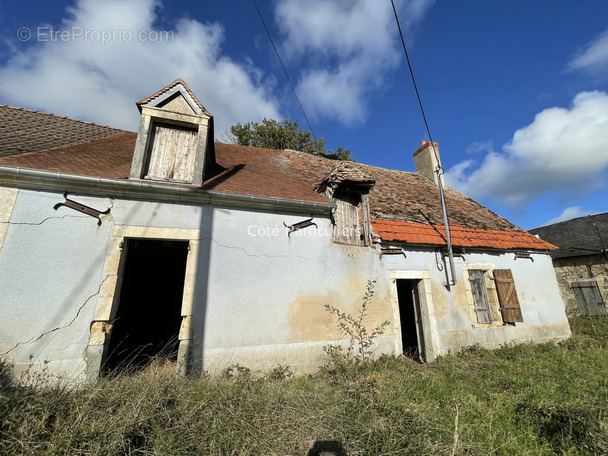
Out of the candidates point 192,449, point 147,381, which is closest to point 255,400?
point 192,449

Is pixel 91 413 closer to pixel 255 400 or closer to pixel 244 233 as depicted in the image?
pixel 255 400

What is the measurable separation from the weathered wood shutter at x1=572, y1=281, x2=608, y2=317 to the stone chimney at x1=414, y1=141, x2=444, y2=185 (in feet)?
25.9

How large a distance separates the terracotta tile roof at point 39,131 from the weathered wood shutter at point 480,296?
1110 centimetres

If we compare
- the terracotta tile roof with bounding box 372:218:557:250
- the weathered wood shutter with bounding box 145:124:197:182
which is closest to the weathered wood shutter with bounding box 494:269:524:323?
the terracotta tile roof with bounding box 372:218:557:250

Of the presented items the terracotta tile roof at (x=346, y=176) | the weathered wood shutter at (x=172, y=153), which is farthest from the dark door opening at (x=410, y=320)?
the weathered wood shutter at (x=172, y=153)

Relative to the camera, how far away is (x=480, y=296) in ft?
22.7

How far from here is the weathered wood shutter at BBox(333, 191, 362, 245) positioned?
6.11 metres

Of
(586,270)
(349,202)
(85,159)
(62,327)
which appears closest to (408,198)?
(349,202)

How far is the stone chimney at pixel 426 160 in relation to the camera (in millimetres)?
11789

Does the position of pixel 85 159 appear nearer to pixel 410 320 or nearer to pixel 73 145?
pixel 73 145

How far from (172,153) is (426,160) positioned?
1118cm

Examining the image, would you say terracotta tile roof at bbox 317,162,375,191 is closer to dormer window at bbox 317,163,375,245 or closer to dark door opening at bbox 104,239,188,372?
dormer window at bbox 317,163,375,245

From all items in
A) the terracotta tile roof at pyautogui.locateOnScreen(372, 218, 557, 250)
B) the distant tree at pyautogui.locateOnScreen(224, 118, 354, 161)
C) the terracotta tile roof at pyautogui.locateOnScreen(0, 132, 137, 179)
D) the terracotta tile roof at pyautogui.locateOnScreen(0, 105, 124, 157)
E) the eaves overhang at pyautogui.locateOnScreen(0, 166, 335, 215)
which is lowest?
the terracotta tile roof at pyautogui.locateOnScreen(372, 218, 557, 250)

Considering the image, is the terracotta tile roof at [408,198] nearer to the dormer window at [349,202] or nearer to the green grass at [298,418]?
the dormer window at [349,202]
